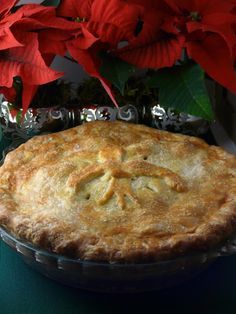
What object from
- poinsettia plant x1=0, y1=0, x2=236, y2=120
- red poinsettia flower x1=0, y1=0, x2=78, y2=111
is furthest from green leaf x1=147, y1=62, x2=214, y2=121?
red poinsettia flower x1=0, y1=0, x2=78, y2=111

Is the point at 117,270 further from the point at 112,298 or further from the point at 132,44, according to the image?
the point at 132,44

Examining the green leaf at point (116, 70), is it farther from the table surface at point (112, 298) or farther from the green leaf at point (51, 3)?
the table surface at point (112, 298)

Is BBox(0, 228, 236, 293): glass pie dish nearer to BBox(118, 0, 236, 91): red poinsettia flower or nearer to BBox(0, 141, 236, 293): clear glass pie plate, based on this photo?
BBox(0, 141, 236, 293): clear glass pie plate

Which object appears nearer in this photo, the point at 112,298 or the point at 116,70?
the point at 112,298

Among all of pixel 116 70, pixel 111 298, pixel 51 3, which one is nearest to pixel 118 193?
pixel 111 298

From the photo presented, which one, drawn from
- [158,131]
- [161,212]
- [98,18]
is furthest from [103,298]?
[98,18]
